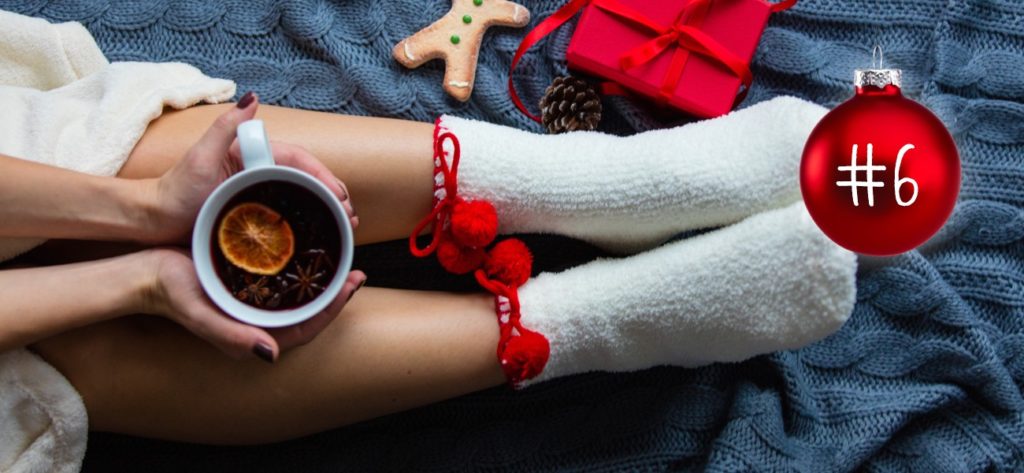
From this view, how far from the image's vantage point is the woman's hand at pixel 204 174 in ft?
2.23

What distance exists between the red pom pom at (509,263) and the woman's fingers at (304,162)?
16 centimetres

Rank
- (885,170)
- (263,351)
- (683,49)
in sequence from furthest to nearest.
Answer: (683,49) < (263,351) < (885,170)

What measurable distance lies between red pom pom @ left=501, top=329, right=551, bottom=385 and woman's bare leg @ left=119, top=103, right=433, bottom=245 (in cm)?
15

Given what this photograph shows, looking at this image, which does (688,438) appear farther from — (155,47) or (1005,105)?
(155,47)

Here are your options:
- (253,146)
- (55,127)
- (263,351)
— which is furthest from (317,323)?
(55,127)

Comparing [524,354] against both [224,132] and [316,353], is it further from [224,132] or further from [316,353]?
[224,132]

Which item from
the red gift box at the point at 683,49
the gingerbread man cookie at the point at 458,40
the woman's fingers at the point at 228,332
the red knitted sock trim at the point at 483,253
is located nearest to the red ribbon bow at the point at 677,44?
the red gift box at the point at 683,49

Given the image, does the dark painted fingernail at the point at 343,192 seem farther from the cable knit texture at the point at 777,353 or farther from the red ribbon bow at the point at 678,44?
the red ribbon bow at the point at 678,44

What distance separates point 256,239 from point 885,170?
45 centimetres

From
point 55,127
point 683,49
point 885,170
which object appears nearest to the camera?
point 885,170

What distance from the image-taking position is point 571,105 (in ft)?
2.95

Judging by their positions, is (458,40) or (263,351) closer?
(263,351)

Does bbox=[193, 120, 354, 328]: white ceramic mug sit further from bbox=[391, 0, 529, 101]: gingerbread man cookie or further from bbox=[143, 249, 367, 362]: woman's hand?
bbox=[391, 0, 529, 101]: gingerbread man cookie

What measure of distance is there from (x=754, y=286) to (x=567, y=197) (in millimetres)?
192
